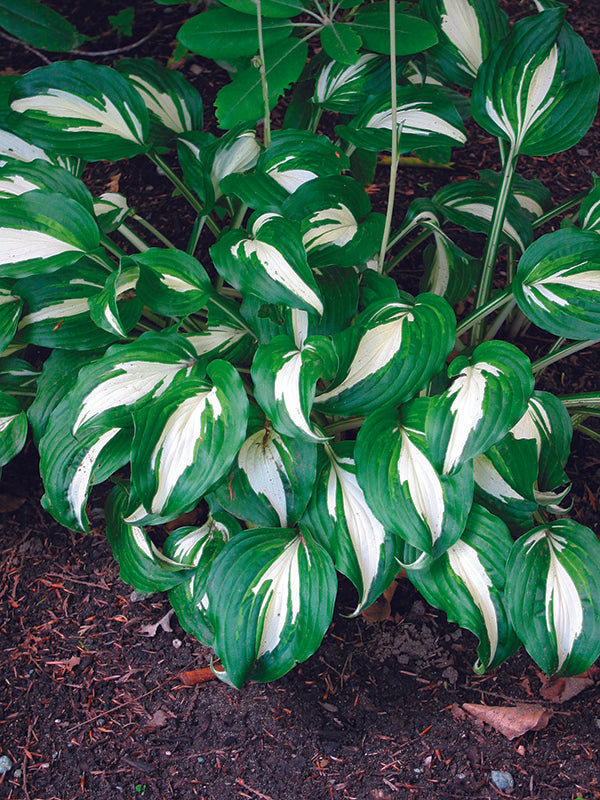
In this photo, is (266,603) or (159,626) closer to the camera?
(266,603)

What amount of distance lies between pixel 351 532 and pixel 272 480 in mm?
187

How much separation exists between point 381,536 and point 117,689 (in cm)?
75

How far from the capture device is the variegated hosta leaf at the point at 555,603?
3.97 ft

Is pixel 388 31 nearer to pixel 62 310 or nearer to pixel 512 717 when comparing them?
pixel 62 310

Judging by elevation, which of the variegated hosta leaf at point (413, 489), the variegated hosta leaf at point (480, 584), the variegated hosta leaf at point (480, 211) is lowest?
the variegated hosta leaf at point (480, 584)

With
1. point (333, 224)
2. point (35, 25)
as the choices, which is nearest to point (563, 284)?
point (333, 224)

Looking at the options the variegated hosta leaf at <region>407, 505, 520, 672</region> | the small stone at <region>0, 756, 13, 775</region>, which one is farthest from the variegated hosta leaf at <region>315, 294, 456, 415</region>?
the small stone at <region>0, 756, 13, 775</region>

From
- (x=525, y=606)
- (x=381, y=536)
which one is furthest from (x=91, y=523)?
(x=525, y=606)

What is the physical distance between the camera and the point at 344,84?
5.49 feet

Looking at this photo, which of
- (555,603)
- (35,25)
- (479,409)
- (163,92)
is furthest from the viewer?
(35,25)

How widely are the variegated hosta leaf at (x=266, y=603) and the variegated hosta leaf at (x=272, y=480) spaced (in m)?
0.04

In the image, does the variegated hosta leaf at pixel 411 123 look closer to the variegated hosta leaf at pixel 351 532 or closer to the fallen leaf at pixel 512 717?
the variegated hosta leaf at pixel 351 532

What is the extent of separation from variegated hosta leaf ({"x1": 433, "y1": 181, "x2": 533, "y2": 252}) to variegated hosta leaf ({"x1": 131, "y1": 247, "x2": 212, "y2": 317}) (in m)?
0.67

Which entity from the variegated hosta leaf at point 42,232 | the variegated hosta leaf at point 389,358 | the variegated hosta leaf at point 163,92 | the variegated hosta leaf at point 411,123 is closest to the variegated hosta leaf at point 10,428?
the variegated hosta leaf at point 42,232
